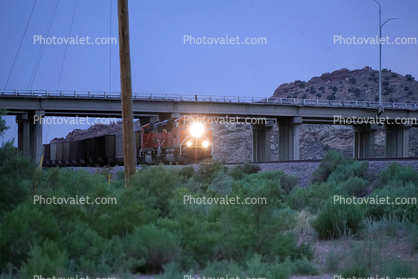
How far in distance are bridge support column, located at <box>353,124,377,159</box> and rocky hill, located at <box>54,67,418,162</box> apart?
11.5 meters

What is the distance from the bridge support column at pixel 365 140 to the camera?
233 feet

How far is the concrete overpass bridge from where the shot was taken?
51.8m

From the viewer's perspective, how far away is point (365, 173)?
21109 mm

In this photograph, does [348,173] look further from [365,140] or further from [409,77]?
[409,77]

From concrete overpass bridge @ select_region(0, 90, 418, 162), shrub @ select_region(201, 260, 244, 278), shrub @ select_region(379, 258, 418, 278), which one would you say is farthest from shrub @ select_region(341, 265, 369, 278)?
concrete overpass bridge @ select_region(0, 90, 418, 162)

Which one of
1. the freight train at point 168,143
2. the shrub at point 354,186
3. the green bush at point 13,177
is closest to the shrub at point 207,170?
the freight train at point 168,143

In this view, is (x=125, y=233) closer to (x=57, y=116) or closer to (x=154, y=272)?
(x=154, y=272)

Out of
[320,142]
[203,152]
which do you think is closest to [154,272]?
[203,152]

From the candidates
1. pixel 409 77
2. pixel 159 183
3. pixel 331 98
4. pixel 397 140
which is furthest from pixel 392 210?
pixel 409 77

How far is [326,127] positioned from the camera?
101125mm

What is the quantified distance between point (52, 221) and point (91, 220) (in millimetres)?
884

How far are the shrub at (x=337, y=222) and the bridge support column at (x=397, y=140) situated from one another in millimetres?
64296

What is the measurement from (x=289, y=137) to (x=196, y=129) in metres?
34.3

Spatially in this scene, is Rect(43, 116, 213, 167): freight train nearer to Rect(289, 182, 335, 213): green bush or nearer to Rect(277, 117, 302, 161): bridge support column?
Rect(289, 182, 335, 213): green bush
